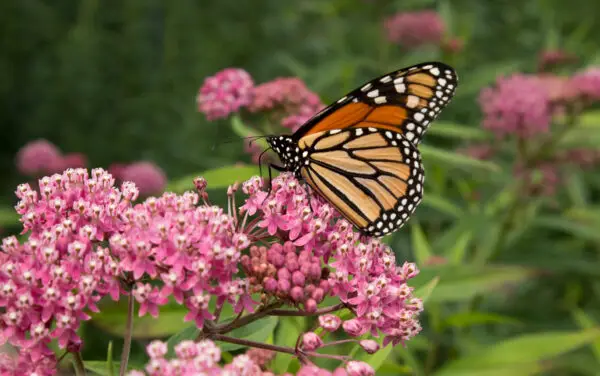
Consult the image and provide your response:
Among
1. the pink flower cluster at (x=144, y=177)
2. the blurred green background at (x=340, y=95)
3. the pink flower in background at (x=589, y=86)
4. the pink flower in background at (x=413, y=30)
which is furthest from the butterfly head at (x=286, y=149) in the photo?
the pink flower in background at (x=413, y=30)

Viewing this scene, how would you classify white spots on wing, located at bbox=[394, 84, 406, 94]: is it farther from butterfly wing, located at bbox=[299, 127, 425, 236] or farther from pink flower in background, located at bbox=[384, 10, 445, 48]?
pink flower in background, located at bbox=[384, 10, 445, 48]

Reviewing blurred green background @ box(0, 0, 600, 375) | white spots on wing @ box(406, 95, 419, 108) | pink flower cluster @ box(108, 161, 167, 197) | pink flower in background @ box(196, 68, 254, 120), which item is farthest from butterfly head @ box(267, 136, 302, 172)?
pink flower cluster @ box(108, 161, 167, 197)

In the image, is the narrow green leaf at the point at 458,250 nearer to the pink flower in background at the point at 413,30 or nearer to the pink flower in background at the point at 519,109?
the pink flower in background at the point at 519,109

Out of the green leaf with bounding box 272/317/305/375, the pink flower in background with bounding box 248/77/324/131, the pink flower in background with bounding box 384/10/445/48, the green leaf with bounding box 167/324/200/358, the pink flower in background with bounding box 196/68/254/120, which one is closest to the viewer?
the green leaf with bounding box 167/324/200/358

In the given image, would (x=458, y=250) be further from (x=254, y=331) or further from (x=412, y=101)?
(x=254, y=331)

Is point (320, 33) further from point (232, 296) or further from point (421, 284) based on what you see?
point (232, 296)

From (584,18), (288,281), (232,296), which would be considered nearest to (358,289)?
(288,281)

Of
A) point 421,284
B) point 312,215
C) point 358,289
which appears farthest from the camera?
point 421,284
